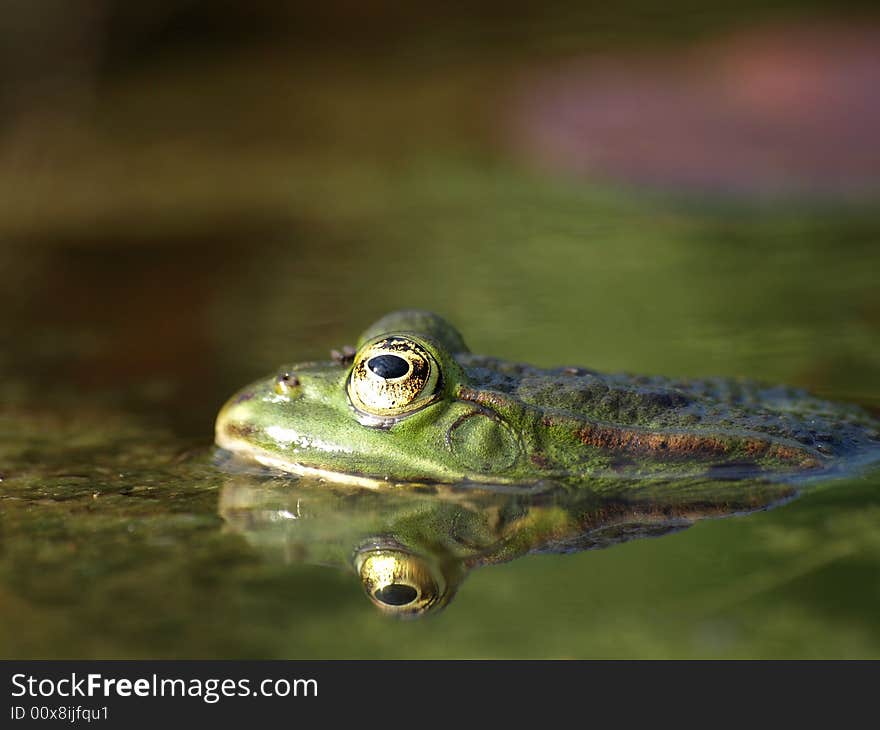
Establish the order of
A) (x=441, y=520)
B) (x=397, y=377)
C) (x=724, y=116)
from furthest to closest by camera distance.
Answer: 1. (x=724, y=116)
2. (x=397, y=377)
3. (x=441, y=520)

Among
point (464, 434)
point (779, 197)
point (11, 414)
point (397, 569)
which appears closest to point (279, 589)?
point (397, 569)

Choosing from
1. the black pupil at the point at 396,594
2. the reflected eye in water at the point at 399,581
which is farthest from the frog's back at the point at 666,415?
the black pupil at the point at 396,594

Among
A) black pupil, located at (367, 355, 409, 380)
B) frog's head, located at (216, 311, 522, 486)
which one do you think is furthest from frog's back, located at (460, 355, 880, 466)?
black pupil, located at (367, 355, 409, 380)

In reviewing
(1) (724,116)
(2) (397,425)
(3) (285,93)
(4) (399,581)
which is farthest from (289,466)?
(3) (285,93)

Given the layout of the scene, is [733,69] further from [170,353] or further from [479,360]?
[479,360]

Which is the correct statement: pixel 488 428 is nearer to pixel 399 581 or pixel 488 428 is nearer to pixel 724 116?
pixel 399 581
